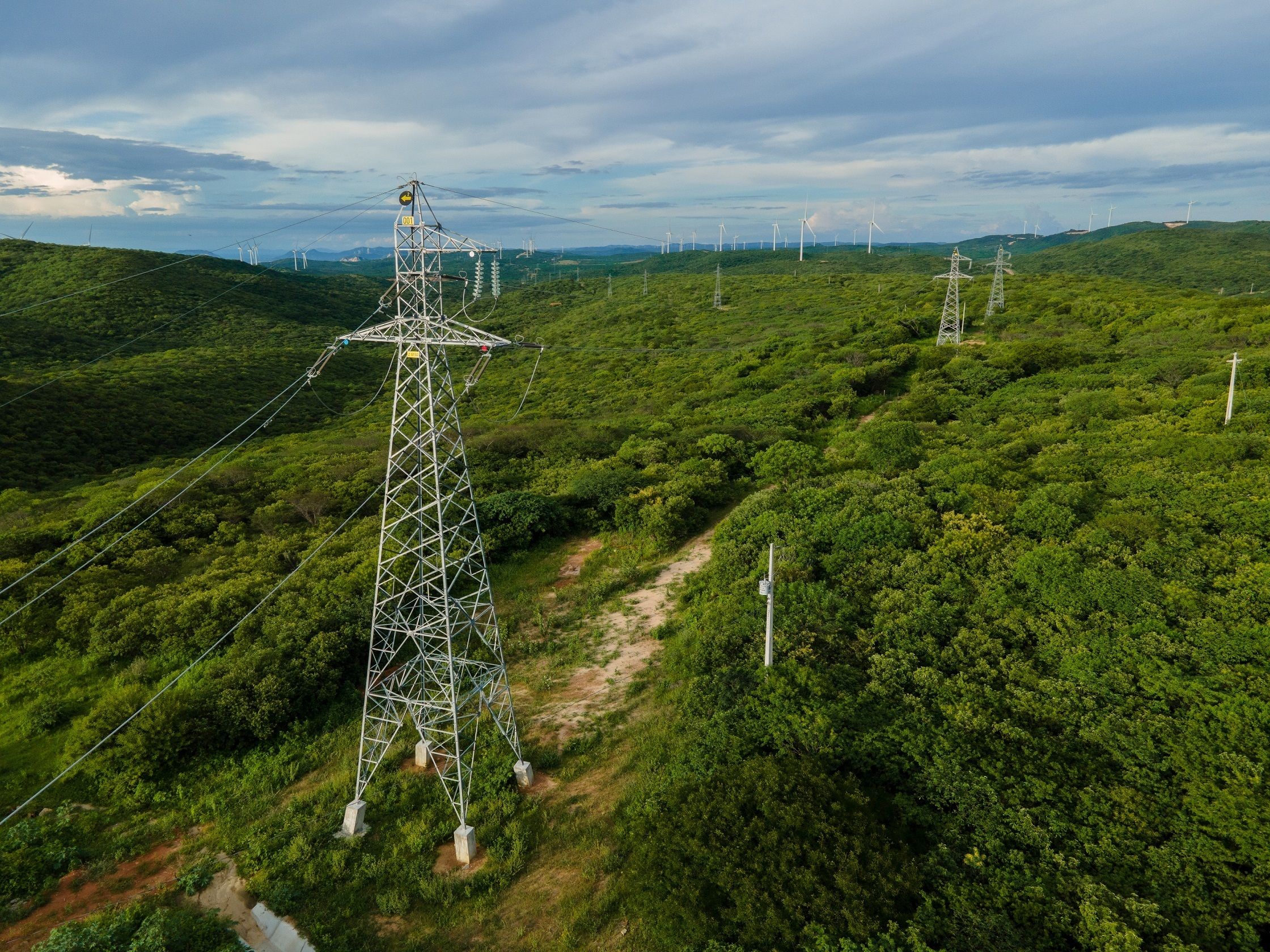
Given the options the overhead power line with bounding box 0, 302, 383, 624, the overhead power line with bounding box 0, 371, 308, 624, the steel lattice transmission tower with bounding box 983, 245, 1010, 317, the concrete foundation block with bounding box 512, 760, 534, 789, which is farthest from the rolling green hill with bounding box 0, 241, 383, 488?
the steel lattice transmission tower with bounding box 983, 245, 1010, 317

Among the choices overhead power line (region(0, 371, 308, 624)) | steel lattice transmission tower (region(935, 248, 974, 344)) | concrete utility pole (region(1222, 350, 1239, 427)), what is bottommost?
overhead power line (region(0, 371, 308, 624))

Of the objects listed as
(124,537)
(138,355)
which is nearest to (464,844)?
(124,537)

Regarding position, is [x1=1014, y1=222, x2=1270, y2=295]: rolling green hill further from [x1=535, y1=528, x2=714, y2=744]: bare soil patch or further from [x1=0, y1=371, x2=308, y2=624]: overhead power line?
[x1=0, y1=371, x2=308, y2=624]: overhead power line

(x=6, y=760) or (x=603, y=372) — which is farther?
(x=603, y=372)

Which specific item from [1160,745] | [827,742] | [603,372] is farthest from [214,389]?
[1160,745]

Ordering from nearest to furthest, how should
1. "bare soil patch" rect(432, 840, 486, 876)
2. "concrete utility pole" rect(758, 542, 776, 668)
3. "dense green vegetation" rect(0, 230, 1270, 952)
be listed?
"dense green vegetation" rect(0, 230, 1270, 952), "bare soil patch" rect(432, 840, 486, 876), "concrete utility pole" rect(758, 542, 776, 668)

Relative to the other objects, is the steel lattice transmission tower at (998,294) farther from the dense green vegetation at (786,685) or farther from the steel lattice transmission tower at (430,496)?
the steel lattice transmission tower at (430,496)

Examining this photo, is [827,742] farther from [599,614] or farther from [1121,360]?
[1121,360]

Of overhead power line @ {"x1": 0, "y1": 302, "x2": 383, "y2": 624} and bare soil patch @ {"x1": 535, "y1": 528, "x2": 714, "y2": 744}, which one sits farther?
bare soil patch @ {"x1": 535, "y1": 528, "x2": 714, "y2": 744}
